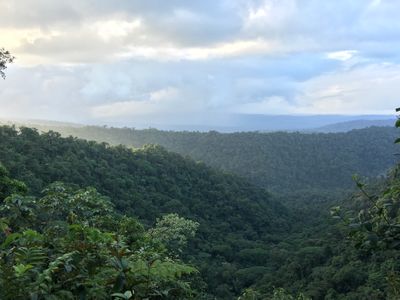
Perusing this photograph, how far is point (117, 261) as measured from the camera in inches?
138

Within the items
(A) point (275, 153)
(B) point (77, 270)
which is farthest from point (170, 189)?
(A) point (275, 153)

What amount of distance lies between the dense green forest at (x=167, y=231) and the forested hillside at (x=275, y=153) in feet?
39.6

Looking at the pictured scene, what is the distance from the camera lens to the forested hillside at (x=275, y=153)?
126 meters

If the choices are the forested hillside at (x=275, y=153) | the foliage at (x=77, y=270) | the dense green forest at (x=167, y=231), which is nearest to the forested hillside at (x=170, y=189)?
the dense green forest at (x=167, y=231)

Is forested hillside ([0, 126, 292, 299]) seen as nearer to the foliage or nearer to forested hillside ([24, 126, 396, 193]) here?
the foliage

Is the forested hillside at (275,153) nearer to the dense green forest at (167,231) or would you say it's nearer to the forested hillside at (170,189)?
the dense green forest at (167,231)

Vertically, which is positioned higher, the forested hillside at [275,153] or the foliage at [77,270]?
the foliage at [77,270]

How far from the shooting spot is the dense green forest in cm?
348

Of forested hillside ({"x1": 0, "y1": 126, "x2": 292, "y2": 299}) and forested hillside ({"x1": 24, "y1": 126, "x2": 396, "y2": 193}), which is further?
forested hillside ({"x1": 24, "y1": 126, "x2": 396, "y2": 193})

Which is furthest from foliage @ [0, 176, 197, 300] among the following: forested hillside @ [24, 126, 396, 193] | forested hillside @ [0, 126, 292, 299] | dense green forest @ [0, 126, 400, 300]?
forested hillside @ [24, 126, 396, 193]

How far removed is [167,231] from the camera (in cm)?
1647

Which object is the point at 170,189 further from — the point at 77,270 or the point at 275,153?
the point at 275,153

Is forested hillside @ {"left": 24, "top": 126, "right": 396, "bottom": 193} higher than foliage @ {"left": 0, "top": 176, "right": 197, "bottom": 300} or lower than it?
lower

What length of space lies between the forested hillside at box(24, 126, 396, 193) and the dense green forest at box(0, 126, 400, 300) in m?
12.1
